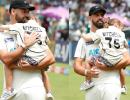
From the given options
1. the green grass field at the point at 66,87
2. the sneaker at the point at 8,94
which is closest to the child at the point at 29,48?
the sneaker at the point at 8,94

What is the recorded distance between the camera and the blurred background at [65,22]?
20.3m

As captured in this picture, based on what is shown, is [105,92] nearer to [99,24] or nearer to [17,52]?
[99,24]

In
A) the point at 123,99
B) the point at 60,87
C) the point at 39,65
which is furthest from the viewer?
the point at 60,87

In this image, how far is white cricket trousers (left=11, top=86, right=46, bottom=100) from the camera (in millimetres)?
6543

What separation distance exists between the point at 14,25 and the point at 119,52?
5.02 feet

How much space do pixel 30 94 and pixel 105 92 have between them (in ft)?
3.79

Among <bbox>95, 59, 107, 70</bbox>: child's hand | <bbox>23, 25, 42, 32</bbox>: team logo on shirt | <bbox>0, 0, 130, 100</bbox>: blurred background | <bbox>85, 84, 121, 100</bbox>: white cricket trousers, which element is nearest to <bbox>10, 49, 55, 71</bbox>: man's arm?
<bbox>23, 25, 42, 32</bbox>: team logo on shirt

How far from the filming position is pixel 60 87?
15.4 m

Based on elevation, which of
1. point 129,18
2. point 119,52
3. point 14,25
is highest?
point 14,25

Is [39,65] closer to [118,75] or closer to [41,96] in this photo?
[41,96]

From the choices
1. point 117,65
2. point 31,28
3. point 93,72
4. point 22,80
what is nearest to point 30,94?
point 22,80

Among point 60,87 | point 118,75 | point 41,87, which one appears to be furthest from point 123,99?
point 41,87

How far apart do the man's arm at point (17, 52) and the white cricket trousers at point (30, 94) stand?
40 centimetres

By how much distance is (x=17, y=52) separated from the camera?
6.37 meters
